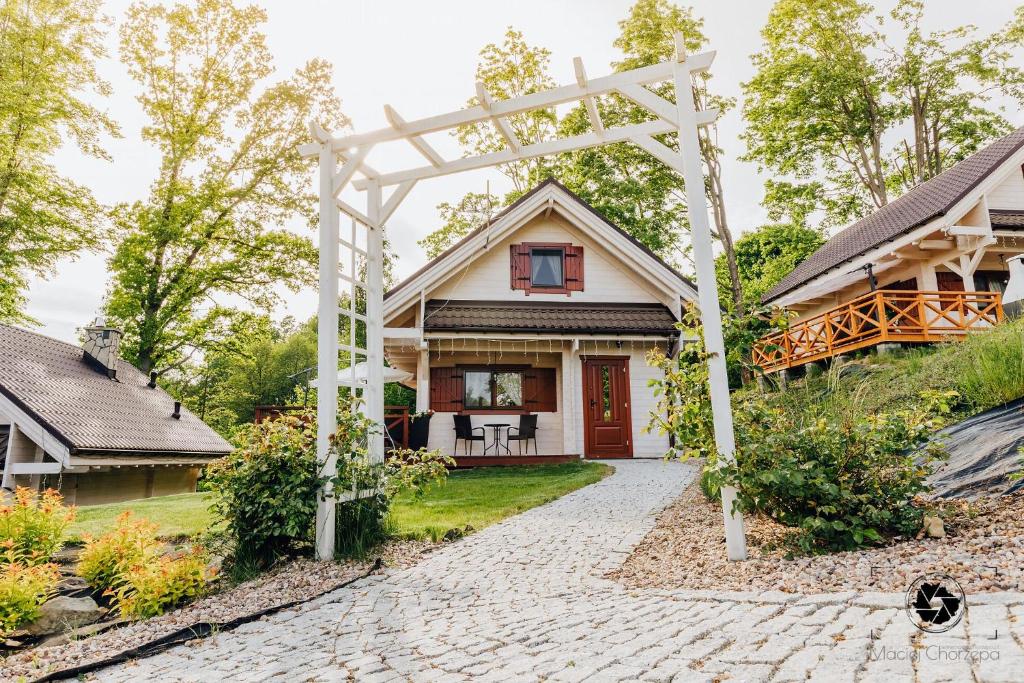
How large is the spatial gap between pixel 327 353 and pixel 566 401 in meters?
7.77

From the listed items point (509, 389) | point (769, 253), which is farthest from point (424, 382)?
point (769, 253)

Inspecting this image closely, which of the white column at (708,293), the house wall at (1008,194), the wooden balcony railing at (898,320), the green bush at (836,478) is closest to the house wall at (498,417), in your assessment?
the wooden balcony railing at (898,320)

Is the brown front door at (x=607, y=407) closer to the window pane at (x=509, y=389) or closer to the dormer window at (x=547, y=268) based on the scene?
the window pane at (x=509, y=389)

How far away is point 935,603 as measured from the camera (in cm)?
237

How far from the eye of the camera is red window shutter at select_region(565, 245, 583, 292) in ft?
42.7

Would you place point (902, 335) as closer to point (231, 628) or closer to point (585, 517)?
point (585, 517)

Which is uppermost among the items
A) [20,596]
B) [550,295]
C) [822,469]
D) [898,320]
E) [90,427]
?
[550,295]

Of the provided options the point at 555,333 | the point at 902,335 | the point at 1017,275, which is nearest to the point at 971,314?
the point at 902,335

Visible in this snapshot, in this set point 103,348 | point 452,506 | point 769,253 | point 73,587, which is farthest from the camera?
point 769,253

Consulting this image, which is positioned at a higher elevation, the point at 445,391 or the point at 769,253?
the point at 769,253

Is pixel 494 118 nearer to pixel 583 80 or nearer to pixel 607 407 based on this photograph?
pixel 583 80

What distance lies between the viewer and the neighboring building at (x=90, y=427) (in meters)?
9.53

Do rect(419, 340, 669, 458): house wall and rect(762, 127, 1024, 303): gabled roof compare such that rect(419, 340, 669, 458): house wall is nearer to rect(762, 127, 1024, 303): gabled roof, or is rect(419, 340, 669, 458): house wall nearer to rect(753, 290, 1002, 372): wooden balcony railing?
rect(753, 290, 1002, 372): wooden balcony railing

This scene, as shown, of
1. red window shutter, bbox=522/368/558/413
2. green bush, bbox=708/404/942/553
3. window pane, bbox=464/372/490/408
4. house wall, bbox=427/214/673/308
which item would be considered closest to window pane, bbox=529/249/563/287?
house wall, bbox=427/214/673/308
